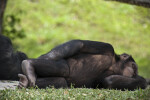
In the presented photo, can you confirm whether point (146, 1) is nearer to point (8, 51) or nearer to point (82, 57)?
point (82, 57)

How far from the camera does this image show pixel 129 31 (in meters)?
14.1

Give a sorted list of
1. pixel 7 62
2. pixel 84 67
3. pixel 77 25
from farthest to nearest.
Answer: pixel 77 25
pixel 7 62
pixel 84 67

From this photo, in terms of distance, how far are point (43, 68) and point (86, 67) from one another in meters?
0.70

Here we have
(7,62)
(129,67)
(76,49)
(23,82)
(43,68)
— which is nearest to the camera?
(23,82)

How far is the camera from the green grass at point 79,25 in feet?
44.4

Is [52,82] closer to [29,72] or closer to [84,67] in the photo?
[29,72]

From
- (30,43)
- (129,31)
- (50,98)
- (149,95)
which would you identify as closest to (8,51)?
(50,98)

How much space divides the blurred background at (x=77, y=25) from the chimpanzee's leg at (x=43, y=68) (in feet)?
29.6

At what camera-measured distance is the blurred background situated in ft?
44.7

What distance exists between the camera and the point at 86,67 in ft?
14.5

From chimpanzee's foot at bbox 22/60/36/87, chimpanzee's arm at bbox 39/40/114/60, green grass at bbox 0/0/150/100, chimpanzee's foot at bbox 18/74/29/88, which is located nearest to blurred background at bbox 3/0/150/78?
green grass at bbox 0/0/150/100

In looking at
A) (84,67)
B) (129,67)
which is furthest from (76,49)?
(129,67)

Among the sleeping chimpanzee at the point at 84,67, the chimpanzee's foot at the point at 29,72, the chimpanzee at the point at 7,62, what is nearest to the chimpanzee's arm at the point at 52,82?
A: the sleeping chimpanzee at the point at 84,67

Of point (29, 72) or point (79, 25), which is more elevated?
point (29, 72)
